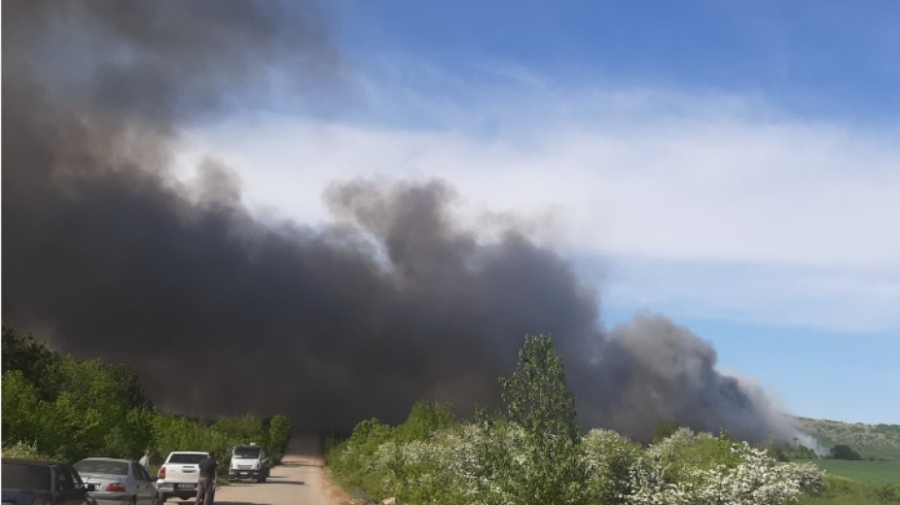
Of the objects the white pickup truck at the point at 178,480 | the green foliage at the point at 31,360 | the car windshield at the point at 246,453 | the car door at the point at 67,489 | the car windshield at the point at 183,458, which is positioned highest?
the green foliage at the point at 31,360

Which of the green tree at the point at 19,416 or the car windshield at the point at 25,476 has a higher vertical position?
the green tree at the point at 19,416

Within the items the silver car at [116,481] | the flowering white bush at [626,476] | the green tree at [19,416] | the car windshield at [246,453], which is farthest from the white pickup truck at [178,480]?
the car windshield at [246,453]

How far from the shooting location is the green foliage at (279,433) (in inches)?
5723

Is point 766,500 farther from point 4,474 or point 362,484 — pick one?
point 362,484

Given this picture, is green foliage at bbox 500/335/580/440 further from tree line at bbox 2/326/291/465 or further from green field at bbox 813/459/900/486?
green field at bbox 813/459/900/486

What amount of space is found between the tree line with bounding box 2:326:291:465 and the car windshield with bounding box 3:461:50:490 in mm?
16899

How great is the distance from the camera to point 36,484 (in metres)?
17.4

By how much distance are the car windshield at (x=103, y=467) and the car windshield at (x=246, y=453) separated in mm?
32014

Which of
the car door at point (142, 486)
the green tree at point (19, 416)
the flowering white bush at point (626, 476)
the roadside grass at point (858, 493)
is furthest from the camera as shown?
the roadside grass at point (858, 493)

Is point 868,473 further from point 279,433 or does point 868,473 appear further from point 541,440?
point 279,433

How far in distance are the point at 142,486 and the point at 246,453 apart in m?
32.3

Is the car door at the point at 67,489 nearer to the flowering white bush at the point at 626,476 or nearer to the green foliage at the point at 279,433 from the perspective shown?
the flowering white bush at the point at 626,476

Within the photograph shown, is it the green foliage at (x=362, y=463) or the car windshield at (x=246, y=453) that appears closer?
the green foliage at (x=362, y=463)

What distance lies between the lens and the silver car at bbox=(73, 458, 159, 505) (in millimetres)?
24719
